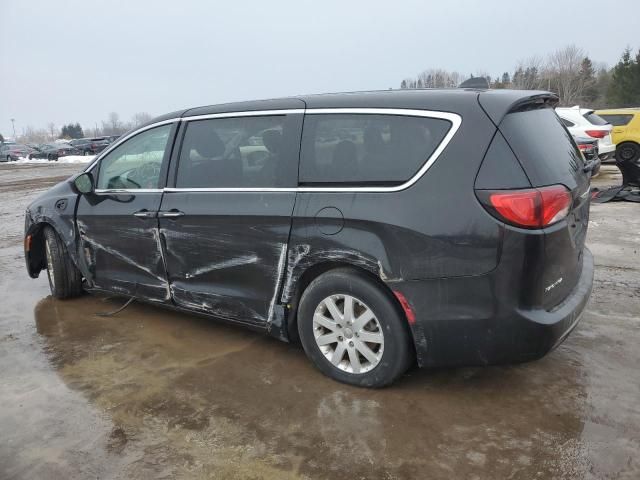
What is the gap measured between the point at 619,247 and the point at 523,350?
4447 millimetres

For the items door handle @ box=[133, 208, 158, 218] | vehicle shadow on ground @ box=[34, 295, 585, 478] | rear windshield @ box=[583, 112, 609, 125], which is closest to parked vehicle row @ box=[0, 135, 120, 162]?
rear windshield @ box=[583, 112, 609, 125]

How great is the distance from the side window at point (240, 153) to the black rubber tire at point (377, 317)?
0.71m

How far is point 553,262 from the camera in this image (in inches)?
112

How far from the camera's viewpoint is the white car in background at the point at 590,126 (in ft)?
43.4

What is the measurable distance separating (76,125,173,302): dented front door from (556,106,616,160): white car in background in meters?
11.8

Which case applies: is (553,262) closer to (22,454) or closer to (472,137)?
(472,137)

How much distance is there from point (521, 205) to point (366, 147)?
0.97 metres

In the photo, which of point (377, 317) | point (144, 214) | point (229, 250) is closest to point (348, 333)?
point (377, 317)

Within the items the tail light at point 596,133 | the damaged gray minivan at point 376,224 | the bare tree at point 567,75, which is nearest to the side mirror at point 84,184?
the damaged gray minivan at point 376,224

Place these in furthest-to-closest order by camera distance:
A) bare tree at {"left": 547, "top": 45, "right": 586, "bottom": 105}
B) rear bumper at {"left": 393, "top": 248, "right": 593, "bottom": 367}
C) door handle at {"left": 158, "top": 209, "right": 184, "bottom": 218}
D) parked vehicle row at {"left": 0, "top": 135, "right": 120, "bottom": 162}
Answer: bare tree at {"left": 547, "top": 45, "right": 586, "bottom": 105}, parked vehicle row at {"left": 0, "top": 135, "right": 120, "bottom": 162}, door handle at {"left": 158, "top": 209, "right": 184, "bottom": 218}, rear bumper at {"left": 393, "top": 248, "right": 593, "bottom": 367}

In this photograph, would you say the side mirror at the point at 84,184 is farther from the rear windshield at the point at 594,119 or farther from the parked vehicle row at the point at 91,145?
the parked vehicle row at the point at 91,145

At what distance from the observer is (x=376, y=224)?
3.00 meters

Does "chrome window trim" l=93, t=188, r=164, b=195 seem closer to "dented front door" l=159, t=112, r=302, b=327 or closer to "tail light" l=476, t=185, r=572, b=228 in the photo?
"dented front door" l=159, t=112, r=302, b=327

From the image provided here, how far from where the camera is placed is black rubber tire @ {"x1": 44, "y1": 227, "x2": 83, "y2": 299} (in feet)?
16.6
